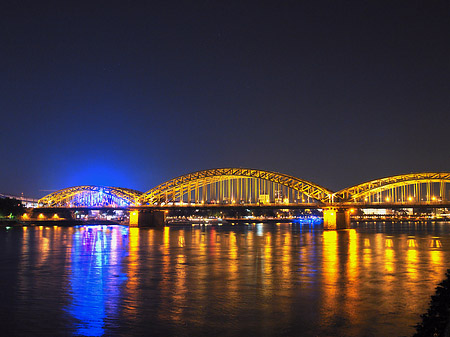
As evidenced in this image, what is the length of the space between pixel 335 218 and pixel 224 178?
108 ft

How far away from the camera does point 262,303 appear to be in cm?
1991

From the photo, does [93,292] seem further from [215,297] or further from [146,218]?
[146,218]

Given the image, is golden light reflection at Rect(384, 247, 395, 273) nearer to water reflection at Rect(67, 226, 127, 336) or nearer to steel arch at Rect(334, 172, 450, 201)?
water reflection at Rect(67, 226, 127, 336)

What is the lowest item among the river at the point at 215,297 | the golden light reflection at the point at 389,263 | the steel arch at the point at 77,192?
the golden light reflection at the point at 389,263

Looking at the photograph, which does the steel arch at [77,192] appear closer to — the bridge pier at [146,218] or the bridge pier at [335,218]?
the bridge pier at [146,218]

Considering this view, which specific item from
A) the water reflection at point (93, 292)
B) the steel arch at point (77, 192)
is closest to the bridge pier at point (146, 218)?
the steel arch at point (77, 192)

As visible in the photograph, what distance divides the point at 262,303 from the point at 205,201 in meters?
106

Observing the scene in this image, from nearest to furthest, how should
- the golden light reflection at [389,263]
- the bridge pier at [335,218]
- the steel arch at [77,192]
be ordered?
the golden light reflection at [389,263], the bridge pier at [335,218], the steel arch at [77,192]

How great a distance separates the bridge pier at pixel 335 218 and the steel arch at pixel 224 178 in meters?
6.69

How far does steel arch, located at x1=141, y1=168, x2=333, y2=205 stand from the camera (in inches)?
4751

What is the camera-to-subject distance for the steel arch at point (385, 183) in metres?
111

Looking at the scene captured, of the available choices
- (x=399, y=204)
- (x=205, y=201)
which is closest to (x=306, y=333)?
(x=399, y=204)

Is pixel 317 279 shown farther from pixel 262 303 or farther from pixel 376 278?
pixel 262 303

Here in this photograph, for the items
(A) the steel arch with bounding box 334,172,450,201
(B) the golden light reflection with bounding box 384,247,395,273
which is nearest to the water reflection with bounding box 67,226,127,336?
(B) the golden light reflection with bounding box 384,247,395,273
